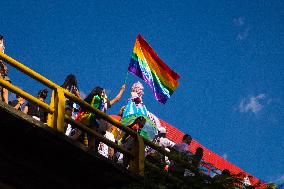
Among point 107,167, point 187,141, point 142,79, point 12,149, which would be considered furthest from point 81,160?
point 142,79

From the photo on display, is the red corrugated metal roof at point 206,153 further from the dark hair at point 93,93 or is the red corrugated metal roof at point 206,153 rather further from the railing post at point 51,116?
the railing post at point 51,116

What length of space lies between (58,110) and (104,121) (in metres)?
2.48

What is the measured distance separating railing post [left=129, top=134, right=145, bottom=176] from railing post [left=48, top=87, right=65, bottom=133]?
1462mm

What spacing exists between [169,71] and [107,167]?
816 centimetres

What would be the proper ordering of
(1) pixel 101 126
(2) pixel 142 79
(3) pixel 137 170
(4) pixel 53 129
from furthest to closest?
(2) pixel 142 79 → (1) pixel 101 126 → (3) pixel 137 170 → (4) pixel 53 129

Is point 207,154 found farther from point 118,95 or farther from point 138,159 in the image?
point 138,159

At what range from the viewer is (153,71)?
655 inches

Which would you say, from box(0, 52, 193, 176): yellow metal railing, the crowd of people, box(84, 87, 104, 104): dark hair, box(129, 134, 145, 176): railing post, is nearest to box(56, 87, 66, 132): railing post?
box(0, 52, 193, 176): yellow metal railing

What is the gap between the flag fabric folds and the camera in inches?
633

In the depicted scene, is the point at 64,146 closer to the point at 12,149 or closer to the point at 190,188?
the point at 12,149

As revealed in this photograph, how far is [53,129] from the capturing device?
8328 mm

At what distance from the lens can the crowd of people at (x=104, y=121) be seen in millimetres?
10102

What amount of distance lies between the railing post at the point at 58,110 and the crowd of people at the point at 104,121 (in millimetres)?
506

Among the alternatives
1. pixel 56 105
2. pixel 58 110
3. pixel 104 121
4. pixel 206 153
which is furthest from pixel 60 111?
pixel 206 153
